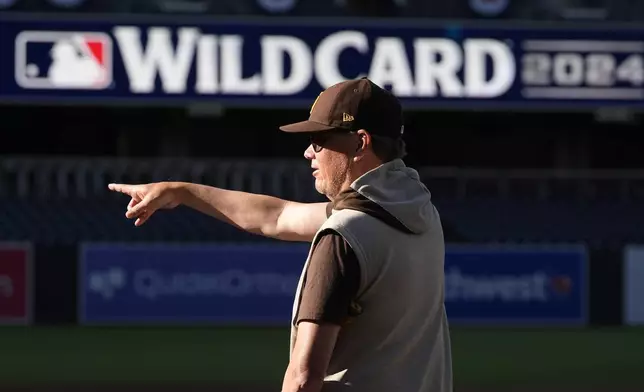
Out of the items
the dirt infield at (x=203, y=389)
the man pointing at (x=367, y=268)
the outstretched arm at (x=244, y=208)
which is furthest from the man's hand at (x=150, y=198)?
the dirt infield at (x=203, y=389)

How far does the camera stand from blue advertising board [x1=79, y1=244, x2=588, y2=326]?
14805 millimetres

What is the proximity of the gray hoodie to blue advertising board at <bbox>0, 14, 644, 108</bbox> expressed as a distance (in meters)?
12.7

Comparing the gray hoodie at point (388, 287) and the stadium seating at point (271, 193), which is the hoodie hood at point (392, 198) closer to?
the gray hoodie at point (388, 287)

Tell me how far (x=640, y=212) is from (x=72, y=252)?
6.82m

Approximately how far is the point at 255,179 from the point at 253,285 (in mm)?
1277

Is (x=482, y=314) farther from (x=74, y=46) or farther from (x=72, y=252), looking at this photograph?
(x=74, y=46)

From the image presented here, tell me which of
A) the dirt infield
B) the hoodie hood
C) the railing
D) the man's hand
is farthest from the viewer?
the railing

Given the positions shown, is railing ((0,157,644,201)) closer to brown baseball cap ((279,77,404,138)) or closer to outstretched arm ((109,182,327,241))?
outstretched arm ((109,182,327,241))

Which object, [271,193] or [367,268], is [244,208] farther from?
[271,193]

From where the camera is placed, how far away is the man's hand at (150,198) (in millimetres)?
3186

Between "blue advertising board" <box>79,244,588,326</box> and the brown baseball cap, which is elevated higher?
the brown baseball cap

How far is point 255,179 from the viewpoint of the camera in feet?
49.9

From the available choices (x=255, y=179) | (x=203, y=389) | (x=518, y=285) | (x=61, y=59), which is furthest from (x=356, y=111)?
(x=61, y=59)

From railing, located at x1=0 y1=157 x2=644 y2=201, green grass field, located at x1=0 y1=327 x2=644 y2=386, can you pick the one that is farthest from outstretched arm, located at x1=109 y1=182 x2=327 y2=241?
railing, located at x1=0 y1=157 x2=644 y2=201
